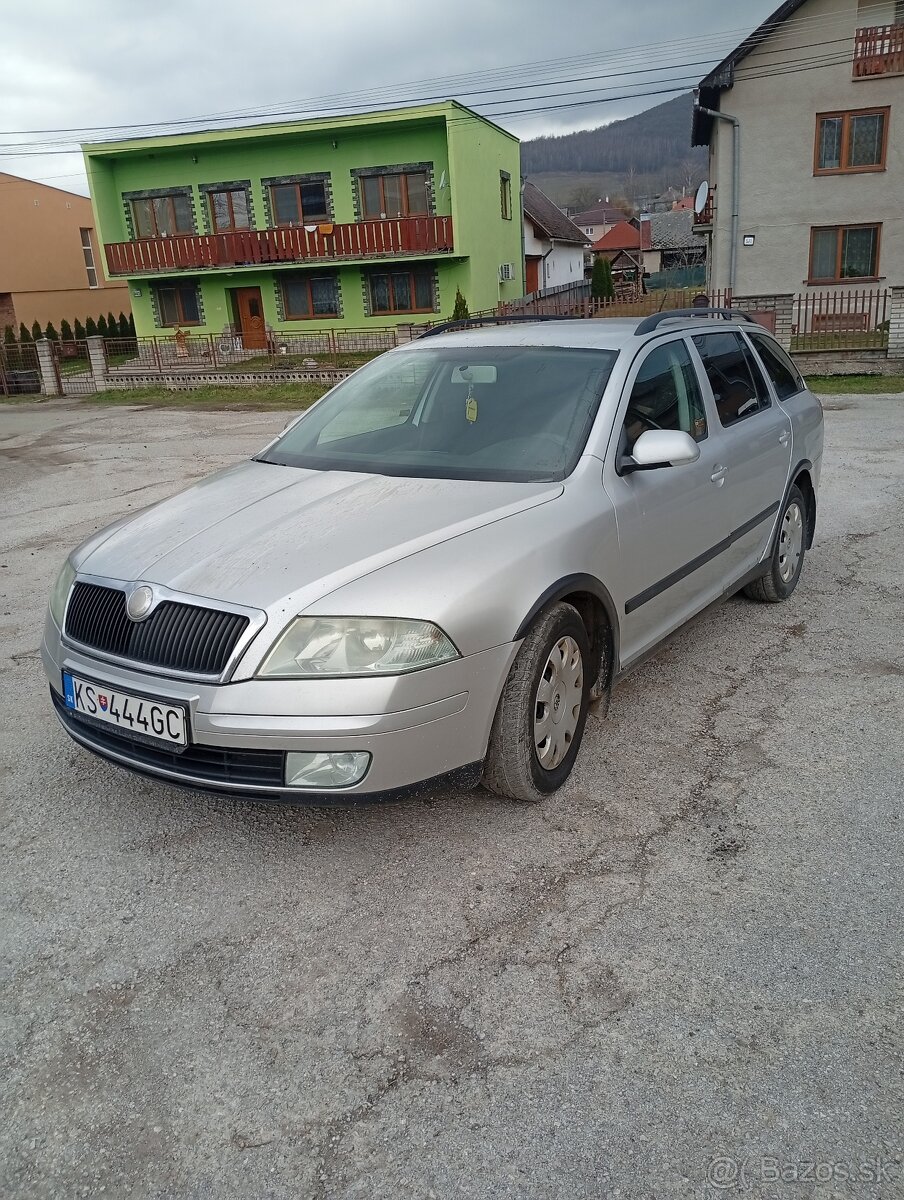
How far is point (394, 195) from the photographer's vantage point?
29203mm

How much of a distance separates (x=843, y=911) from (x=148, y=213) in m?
33.4

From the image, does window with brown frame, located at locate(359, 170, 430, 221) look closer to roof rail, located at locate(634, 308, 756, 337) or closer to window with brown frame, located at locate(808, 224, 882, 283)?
window with brown frame, located at locate(808, 224, 882, 283)

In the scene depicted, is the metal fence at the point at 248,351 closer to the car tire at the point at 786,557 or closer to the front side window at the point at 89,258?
the front side window at the point at 89,258

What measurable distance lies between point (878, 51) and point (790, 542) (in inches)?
964

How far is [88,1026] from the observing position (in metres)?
2.39

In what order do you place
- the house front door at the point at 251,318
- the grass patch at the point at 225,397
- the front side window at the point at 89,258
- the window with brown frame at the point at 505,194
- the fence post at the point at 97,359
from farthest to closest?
the front side window at the point at 89,258
the window with brown frame at the point at 505,194
the house front door at the point at 251,318
the fence post at the point at 97,359
the grass patch at the point at 225,397

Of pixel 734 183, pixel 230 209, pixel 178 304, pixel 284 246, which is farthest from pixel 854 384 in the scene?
pixel 178 304

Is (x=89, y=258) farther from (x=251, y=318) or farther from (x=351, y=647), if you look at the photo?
(x=351, y=647)

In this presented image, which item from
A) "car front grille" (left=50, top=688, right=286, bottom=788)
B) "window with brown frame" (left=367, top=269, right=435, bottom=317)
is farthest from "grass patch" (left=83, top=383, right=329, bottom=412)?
"car front grille" (left=50, top=688, right=286, bottom=788)

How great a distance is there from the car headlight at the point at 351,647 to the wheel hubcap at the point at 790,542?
3250 mm

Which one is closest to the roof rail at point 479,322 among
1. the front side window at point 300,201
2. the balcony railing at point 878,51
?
the balcony railing at point 878,51

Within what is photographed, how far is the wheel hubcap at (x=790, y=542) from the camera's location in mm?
5340

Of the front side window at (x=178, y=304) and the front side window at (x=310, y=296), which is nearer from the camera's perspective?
the front side window at (x=310, y=296)

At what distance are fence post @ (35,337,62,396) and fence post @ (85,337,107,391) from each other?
0.96m
